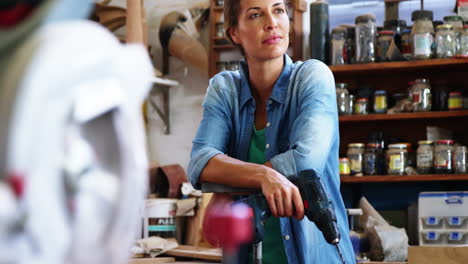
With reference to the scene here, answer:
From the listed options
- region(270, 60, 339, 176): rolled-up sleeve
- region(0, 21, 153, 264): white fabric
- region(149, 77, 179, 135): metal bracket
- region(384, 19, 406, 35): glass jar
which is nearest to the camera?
region(0, 21, 153, 264): white fabric

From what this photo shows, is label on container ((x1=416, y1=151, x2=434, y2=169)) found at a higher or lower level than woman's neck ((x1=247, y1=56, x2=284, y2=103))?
lower

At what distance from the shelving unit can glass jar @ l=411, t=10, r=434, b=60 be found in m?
0.76

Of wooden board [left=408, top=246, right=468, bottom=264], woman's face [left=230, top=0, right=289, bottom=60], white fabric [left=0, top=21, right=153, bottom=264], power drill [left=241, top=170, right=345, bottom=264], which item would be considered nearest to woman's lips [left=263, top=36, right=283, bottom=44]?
woman's face [left=230, top=0, right=289, bottom=60]

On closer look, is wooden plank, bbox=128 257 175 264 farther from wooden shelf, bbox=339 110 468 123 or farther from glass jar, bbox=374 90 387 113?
glass jar, bbox=374 90 387 113

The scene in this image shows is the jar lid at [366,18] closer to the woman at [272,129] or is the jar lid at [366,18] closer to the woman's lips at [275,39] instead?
the woman at [272,129]

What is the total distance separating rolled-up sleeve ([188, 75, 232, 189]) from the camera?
1470 millimetres

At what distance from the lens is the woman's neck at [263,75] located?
5.39ft

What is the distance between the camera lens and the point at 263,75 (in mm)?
1661

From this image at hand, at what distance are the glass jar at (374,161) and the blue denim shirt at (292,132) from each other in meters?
2.42

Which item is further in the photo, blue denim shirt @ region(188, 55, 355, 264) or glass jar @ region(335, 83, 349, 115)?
glass jar @ region(335, 83, 349, 115)

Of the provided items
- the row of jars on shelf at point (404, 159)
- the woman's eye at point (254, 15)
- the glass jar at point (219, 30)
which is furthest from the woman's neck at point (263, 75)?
the glass jar at point (219, 30)

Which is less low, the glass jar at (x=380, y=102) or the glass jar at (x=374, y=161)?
the glass jar at (x=380, y=102)

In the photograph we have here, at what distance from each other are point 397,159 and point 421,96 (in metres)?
0.39

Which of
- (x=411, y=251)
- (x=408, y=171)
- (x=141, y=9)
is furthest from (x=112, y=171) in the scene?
(x=141, y=9)
